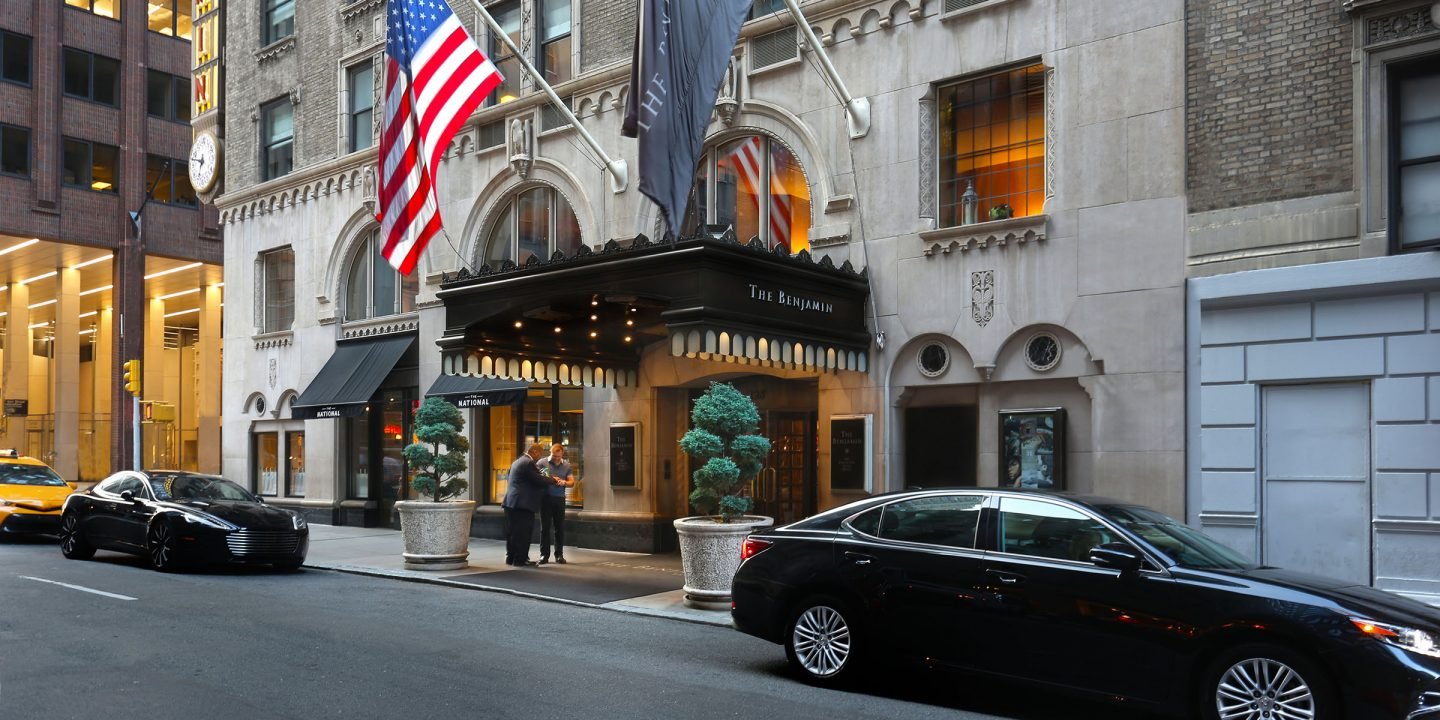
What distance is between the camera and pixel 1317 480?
1263 centimetres

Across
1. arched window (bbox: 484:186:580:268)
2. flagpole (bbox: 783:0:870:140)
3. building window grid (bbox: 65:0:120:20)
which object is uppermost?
building window grid (bbox: 65:0:120:20)

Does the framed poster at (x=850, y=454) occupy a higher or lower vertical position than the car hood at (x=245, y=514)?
higher

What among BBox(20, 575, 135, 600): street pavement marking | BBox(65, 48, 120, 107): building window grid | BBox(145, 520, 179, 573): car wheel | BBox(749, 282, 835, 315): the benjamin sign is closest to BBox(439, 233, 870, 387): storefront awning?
BBox(749, 282, 835, 315): the benjamin sign

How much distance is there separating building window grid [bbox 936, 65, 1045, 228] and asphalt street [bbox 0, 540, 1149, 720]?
709cm

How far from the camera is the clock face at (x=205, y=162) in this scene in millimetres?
29766

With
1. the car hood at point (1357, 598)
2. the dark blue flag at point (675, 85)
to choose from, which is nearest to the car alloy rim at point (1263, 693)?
the car hood at point (1357, 598)

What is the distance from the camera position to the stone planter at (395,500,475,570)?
16.7m

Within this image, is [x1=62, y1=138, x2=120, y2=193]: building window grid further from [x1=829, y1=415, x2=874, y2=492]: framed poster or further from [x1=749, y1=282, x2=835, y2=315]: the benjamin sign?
[x1=749, y1=282, x2=835, y2=315]: the benjamin sign

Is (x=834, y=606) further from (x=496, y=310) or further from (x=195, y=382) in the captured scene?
(x=195, y=382)

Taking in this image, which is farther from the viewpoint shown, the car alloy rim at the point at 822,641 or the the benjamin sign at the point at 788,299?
the the benjamin sign at the point at 788,299

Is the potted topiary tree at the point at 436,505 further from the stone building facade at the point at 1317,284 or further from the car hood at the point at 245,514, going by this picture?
the stone building facade at the point at 1317,284

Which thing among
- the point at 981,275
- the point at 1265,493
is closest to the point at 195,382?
the point at 981,275

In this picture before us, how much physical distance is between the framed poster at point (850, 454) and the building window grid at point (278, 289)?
15.6 meters

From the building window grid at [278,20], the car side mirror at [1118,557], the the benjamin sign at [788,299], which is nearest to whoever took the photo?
the car side mirror at [1118,557]
